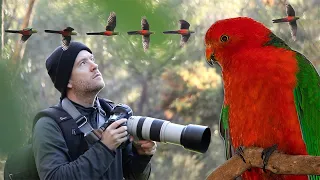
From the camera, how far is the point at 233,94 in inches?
33.7

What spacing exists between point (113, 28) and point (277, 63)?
92 centimetres

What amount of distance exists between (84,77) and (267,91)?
663 millimetres

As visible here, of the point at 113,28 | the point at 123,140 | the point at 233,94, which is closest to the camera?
the point at 233,94

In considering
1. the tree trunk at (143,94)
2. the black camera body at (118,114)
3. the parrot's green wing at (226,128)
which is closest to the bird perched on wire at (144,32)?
the tree trunk at (143,94)

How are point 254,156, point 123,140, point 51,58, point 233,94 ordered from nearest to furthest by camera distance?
point 254,156 → point 233,94 → point 123,140 → point 51,58

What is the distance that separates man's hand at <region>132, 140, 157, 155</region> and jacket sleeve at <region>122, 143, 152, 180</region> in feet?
0.06

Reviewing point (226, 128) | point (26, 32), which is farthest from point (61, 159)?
point (26, 32)

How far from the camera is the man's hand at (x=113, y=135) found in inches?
46.9

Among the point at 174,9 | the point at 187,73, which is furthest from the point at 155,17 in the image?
the point at 187,73

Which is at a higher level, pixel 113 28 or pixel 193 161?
pixel 113 28

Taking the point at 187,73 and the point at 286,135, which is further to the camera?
Answer: the point at 187,73

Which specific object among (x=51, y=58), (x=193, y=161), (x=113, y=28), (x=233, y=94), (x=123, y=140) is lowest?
(x=193, y=161)

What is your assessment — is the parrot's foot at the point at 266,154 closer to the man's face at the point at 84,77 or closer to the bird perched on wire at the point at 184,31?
the man's face at the point at 84,77

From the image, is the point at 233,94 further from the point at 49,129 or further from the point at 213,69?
the point at 213,69
